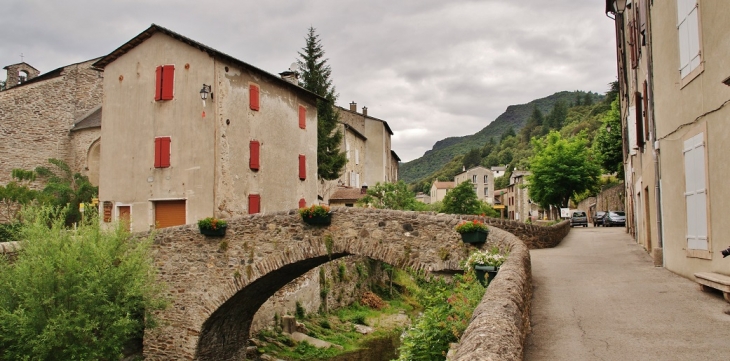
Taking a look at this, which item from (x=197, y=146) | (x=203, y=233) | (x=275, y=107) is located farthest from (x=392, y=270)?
(x=203, y=233)

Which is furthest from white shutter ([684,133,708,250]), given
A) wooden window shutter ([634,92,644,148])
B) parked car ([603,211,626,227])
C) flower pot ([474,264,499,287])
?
parked car ([603,211,626,227])

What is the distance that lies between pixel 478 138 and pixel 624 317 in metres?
174

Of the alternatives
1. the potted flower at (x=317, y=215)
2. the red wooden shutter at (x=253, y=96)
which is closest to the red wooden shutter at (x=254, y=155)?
the red wooden shutter at (x=253, y=96)

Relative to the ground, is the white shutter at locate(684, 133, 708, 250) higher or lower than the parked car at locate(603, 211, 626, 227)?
higher

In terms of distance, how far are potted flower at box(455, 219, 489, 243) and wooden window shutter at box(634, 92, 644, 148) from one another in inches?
250

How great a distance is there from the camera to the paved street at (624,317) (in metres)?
5.35

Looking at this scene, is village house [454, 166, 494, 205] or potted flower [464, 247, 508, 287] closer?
potted flower [464, 247, 508, 287]

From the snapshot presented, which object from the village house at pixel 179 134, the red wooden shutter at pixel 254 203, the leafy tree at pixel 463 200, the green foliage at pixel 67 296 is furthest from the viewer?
the leafy tree at pixel 463 200

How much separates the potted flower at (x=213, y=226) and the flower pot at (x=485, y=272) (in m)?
8.14

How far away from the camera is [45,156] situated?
31234 mm

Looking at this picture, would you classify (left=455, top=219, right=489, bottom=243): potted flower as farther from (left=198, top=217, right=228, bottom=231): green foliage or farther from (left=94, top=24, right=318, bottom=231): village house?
(left=94, top=24, right=318, bottom=231): village house

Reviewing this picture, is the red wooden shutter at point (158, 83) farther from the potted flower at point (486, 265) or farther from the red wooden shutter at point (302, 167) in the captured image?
the potted flower at point (486, 265)

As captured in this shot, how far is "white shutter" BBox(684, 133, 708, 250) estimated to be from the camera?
8453 mm

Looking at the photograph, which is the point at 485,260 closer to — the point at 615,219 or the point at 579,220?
the point at 615,219
